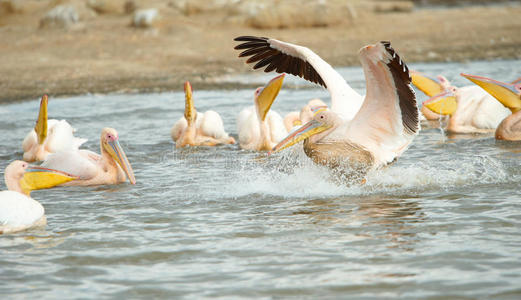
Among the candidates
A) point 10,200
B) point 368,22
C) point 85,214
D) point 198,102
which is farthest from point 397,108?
point 368,22

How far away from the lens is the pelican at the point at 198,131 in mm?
7055

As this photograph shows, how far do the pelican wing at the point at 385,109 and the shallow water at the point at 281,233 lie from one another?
23 centimetres

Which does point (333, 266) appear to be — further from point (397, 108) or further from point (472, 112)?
point (472, 112)

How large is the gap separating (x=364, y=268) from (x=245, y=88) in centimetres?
760

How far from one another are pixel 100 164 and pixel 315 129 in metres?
1.72

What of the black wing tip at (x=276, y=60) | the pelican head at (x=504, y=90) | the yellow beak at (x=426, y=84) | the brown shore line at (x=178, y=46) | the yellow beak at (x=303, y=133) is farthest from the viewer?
the brown shore line at (x=178, y=46)

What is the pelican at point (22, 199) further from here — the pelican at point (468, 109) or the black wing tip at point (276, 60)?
the pelican at point (468, 109)

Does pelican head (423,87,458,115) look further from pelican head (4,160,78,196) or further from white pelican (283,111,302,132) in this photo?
pelican head (4,160,78,196)

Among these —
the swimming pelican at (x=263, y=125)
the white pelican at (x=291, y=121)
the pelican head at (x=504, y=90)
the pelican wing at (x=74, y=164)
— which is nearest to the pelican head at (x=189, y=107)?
the swimming pelican at (x=263, y=125)

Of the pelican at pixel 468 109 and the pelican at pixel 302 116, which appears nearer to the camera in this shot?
the pelican at pixel 302 116

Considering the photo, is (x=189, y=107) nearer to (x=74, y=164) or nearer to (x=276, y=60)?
(x=276, y=60)

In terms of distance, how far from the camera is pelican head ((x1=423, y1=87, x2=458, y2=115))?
7.48 m

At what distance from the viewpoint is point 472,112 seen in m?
7.36

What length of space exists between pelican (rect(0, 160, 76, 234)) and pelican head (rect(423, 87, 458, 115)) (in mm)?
4114
